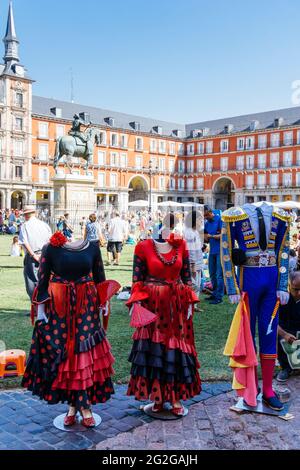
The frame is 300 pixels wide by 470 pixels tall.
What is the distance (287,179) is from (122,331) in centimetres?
4944

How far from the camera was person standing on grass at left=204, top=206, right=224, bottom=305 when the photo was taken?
8.05 m

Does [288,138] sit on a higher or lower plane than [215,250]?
higher

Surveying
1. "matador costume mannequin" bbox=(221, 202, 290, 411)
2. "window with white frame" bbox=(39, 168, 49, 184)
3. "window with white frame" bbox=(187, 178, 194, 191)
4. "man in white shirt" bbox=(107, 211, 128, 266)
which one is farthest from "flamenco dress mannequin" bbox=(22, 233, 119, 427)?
"window with white frame" bbox=(187, 178, 194, 191)

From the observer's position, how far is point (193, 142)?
60344 millimetres

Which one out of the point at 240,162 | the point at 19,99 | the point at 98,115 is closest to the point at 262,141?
the point at 240,162

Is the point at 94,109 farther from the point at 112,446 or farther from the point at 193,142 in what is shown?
the point at 112,446

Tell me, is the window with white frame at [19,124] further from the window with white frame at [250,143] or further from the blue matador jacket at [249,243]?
the blue matador jacket at [249,243]

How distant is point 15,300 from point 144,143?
51.0m

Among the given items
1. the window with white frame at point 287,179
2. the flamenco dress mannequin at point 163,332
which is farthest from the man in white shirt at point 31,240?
the window with white frame at point 287,179

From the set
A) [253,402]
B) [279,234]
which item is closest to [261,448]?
[253,402]

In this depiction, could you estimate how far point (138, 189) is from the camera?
59719 millimetres

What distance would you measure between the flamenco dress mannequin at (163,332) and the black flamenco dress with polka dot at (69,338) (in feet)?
1.01

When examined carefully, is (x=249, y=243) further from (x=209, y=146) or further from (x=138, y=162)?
(x=209, y=146)

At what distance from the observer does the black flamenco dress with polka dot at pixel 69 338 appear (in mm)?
3465
